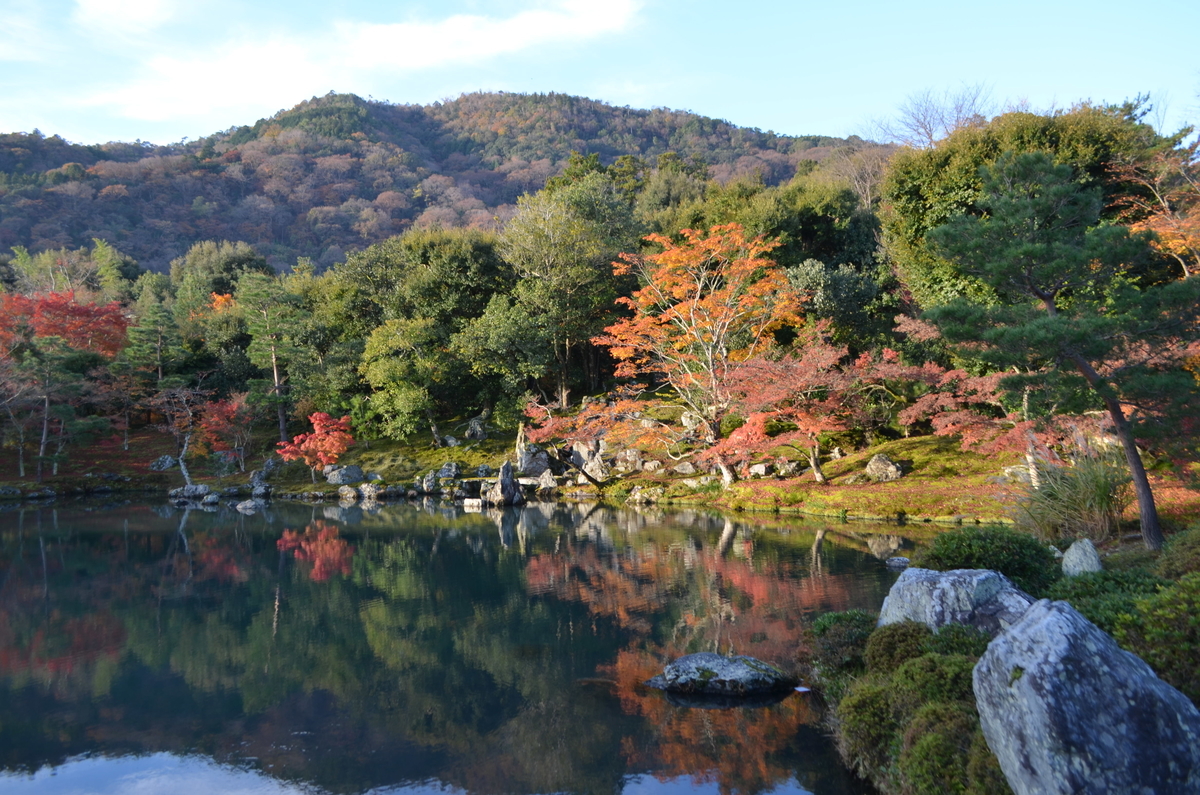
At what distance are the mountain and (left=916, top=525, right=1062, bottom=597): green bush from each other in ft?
134

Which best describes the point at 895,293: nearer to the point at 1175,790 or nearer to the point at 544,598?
the point at 544,598

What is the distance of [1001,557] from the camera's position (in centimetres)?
698

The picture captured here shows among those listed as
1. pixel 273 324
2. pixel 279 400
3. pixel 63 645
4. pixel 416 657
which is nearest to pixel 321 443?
pixel 279 400

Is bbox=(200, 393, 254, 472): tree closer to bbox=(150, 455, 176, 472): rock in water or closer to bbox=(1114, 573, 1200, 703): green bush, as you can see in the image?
bbox=(150, 455, 176, 472): rock in water

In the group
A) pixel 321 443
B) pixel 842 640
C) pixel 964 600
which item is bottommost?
pixel 321 443

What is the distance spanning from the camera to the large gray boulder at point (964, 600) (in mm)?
5914

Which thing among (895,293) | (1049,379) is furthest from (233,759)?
(895,293)

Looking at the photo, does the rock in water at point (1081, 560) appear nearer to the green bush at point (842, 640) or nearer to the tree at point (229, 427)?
the green bush at point (842, 640)

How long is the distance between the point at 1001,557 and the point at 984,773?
3547 mm

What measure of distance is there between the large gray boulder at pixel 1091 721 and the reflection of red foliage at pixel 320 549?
12.1 meters

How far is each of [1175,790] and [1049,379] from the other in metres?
6.54

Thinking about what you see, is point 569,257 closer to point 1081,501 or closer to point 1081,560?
point 1081,501

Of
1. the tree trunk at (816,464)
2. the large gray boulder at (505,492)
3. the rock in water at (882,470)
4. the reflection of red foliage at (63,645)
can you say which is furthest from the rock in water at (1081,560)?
the large gray boulder at (505,492)

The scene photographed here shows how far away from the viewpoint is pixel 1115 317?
27.7 ft
